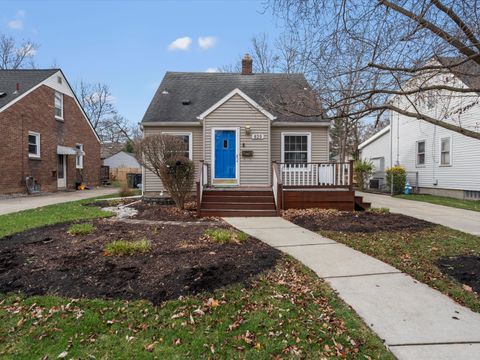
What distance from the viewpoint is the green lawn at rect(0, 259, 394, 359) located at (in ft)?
8.12

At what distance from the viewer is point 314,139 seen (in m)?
12.2

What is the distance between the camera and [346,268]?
13.9 ft

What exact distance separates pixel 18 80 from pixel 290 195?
53.5 feet

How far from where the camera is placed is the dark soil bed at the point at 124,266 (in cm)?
346

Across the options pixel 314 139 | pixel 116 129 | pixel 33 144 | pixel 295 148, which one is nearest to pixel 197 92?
pixel 295 148

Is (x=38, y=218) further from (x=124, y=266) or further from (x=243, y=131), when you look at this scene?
(x=243, y=131)

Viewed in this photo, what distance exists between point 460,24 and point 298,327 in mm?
3640

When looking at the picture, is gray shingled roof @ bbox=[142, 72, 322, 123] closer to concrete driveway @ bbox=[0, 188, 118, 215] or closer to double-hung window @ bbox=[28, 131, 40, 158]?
concrete driveway @ bbox=[0, 188, 118, 215]

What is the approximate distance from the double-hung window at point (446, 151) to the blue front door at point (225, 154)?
35.7 feet

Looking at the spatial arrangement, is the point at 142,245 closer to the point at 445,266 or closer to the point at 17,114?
the point at 445,266

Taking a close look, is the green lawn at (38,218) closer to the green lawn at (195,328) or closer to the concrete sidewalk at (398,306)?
the green lawn at (195,328)

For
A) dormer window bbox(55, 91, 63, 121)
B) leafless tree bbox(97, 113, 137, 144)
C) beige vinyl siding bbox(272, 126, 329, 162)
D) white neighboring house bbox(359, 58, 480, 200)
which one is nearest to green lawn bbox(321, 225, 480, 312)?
beige vinyl siding bbox(272, 126, 329, 162)

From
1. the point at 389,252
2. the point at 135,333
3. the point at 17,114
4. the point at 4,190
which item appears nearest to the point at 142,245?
the point at 135,333

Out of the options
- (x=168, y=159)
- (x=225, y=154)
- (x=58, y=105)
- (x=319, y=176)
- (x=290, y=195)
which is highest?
(x=58, y=105)
